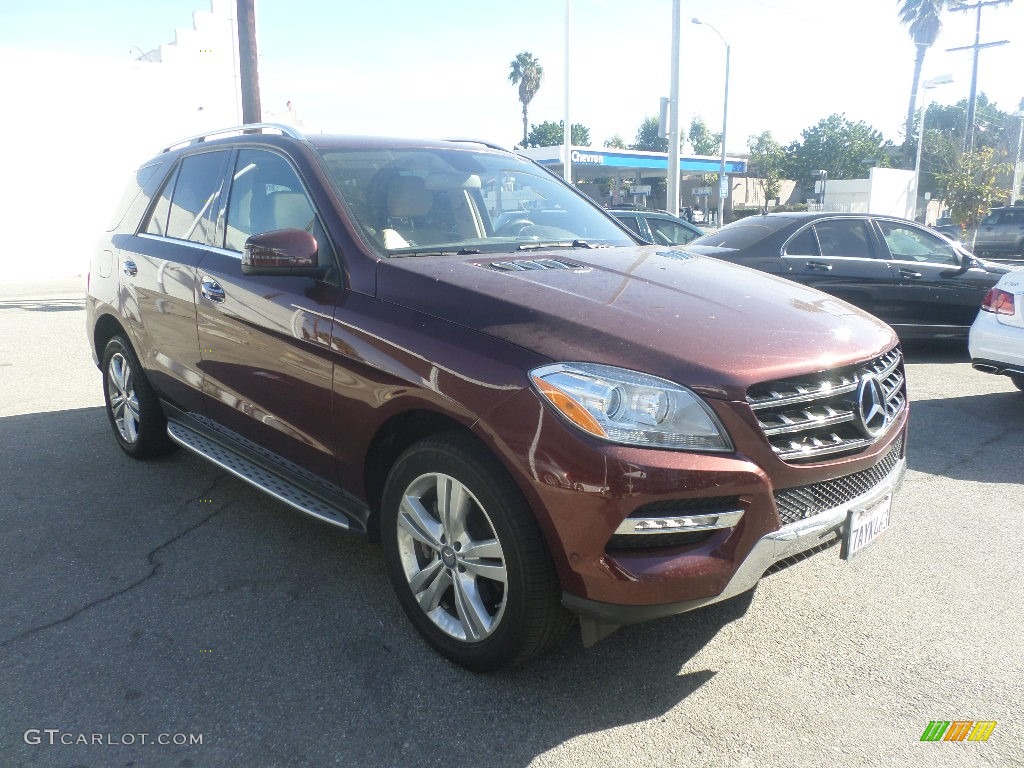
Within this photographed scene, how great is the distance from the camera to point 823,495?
8.53 feet

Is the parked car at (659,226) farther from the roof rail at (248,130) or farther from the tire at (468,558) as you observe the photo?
the tire at (468,558)

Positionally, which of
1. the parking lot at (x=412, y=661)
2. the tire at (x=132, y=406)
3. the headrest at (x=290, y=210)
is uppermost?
the headrest at (x=290, y=210)

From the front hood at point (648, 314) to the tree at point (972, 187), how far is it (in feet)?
106

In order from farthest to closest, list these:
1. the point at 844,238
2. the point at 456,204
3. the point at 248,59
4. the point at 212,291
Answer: the point at 248,59
the point at 844,238
the point at 212,291
the point at 456,204

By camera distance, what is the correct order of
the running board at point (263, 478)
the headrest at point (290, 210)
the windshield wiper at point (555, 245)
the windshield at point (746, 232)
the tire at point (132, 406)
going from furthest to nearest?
the windshield at point (746, 232), the tire at point (132, 406), the windshield wiper at point (555, 245), the headrest at point (290, 210), the running board at point (263, 478)

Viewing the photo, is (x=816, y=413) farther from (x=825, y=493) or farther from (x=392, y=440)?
(x=392, y=440)

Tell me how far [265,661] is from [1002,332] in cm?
588

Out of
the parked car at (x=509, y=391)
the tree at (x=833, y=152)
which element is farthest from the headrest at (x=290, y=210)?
the tree at (x=833, y=152)

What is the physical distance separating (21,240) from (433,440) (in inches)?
953

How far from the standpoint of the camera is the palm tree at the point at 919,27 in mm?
65688

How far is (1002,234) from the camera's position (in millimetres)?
23484

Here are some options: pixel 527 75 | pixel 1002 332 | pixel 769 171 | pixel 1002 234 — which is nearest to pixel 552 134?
pixel 527 75

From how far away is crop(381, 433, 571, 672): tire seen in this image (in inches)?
96.7

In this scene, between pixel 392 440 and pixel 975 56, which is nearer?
pixel 392 440
